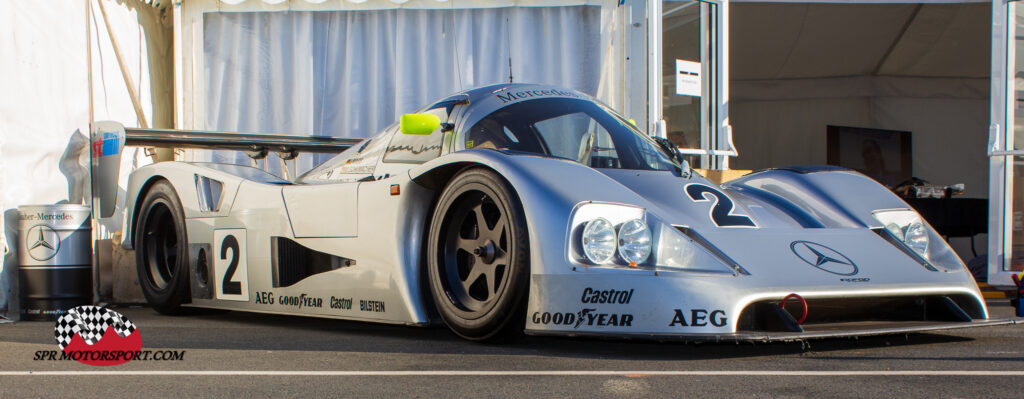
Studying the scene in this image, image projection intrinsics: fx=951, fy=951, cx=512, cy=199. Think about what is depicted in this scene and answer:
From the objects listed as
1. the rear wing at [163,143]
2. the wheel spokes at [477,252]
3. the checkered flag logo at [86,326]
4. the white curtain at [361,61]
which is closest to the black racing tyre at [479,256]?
the wheel spokes at [477,252]

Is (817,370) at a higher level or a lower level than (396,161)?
lower

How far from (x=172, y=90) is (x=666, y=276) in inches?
256

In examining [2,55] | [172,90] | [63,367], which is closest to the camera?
[63,367]

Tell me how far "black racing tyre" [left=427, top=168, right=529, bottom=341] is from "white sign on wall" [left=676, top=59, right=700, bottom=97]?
15.0 feet

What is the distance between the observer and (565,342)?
3.57m

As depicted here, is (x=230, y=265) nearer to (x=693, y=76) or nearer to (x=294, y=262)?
(x=294, y=262)

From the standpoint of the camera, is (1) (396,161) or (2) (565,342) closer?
(2) (565,342)

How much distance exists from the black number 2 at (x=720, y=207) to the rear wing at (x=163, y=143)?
2.78 meters

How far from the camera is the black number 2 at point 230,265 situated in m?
4.65

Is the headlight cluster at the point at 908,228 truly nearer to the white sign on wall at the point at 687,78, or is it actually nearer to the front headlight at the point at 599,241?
the front headlight at the point at 599,241

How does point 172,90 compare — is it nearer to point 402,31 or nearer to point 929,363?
point 402,31

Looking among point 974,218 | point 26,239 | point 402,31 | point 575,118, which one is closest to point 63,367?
point 575,118

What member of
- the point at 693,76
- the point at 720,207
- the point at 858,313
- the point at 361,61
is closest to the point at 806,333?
the point at 858,313

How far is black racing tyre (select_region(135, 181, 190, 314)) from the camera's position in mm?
5051
